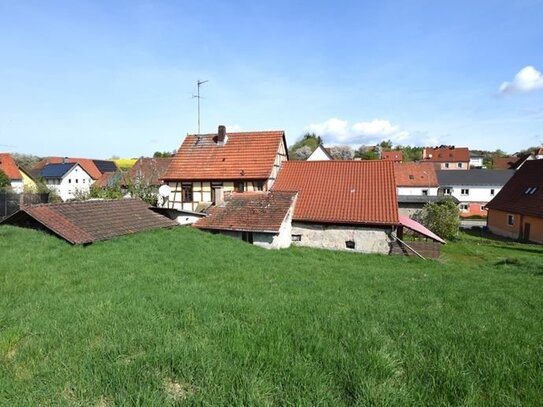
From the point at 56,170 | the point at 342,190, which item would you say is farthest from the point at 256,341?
the point at 56,170

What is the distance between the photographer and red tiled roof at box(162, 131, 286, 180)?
87.1ft

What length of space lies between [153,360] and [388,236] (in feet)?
60.6

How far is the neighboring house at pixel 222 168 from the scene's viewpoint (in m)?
26.4

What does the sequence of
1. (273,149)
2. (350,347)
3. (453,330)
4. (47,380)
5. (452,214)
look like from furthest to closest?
(452,214), (273,149), (453,330), (350,347), (47,380)

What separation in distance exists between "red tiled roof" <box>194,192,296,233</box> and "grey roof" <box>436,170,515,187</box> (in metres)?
40.7

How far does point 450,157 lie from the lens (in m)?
89.6

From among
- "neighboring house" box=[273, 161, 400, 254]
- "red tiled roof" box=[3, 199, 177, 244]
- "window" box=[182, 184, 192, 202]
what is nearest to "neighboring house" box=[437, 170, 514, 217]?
"neighboring house" box=[273, 161, 400, 254]

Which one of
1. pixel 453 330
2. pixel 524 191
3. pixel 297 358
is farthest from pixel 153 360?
pixel 524 191

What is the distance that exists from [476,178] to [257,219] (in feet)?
148

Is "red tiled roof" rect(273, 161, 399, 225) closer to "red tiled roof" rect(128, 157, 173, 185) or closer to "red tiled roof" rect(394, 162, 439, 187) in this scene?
"red tiled roof" rect(128, 157, 173, 185)

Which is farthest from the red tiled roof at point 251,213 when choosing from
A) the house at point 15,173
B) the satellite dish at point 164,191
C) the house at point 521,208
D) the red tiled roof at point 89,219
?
the house at point 15,173

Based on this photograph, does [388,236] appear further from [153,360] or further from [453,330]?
[153,360]

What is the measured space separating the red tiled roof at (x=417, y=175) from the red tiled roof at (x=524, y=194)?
16.5 meters

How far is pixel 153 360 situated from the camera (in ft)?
14.3
